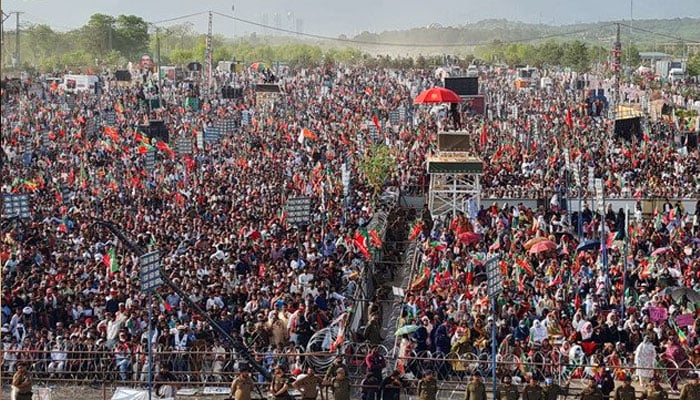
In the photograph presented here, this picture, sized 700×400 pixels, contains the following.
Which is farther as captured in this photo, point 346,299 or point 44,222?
point 44,222

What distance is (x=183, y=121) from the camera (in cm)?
5219

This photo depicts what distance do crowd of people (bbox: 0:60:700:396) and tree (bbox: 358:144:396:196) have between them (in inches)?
12.2

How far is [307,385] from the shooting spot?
1477 centimetres

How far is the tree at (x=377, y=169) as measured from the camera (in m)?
32.6

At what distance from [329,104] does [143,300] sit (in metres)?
41.4

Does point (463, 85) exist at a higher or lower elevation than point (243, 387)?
higher

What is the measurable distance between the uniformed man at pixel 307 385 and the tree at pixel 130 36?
121081 millimetres

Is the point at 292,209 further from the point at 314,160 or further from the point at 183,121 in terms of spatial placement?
the point at 183,121

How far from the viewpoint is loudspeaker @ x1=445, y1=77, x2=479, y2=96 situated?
5219 centimetres

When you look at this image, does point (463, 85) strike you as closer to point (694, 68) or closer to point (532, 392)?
point (532, 392)

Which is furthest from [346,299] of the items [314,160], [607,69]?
[607,69]

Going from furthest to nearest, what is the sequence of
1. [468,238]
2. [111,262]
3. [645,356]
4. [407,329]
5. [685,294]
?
1. [468,238]
2. [111,262]
3. [685,294]
4. [407,329]
5. [645,356]

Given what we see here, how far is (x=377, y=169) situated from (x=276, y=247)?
10.3 metres

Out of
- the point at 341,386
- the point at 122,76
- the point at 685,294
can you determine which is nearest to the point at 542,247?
the point at 685,294
